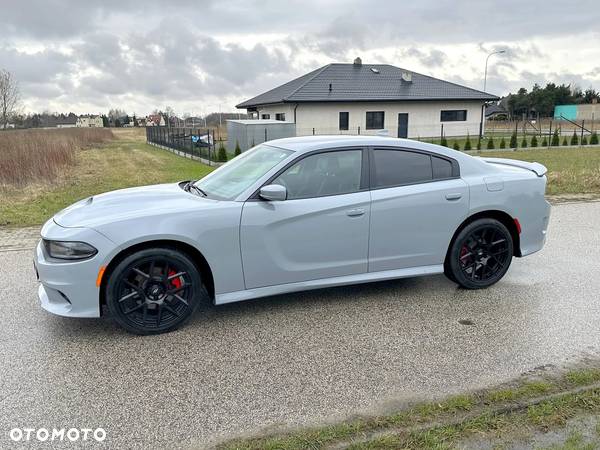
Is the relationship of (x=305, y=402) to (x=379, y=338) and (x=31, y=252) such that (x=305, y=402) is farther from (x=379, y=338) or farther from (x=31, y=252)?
(x=31, y=252)

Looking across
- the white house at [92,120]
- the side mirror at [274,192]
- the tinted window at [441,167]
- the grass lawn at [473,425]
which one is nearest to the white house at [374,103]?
the tinted window at [441,167]

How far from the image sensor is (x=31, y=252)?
6227 millimetres

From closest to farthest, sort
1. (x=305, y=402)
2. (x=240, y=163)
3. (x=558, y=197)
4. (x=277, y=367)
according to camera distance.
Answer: (x=305, y=402) → (x=277, y=367) → (x=240, y=163) → (x=558, y=197)

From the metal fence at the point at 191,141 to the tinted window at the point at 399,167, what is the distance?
16.5m

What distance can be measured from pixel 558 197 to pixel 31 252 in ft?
31.0

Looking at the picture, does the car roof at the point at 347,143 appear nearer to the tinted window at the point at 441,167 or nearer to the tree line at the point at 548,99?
the tinted window at the point at 441,167

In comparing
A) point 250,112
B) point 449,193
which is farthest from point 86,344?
point 250,112

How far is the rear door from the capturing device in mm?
4293

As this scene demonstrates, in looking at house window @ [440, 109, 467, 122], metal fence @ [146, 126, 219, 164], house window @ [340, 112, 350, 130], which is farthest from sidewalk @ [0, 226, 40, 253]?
house window @ [440, 109, 467, 122]

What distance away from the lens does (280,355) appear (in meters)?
3.51

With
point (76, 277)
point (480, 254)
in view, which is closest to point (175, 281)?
A: point (76, 277)

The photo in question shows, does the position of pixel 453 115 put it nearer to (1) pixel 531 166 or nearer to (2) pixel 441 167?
(1) pixel 531 166

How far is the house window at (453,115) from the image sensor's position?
36.8 metres

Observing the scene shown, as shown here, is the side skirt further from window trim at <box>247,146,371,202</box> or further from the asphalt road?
window trim at <box>247,146,371,202</box>
